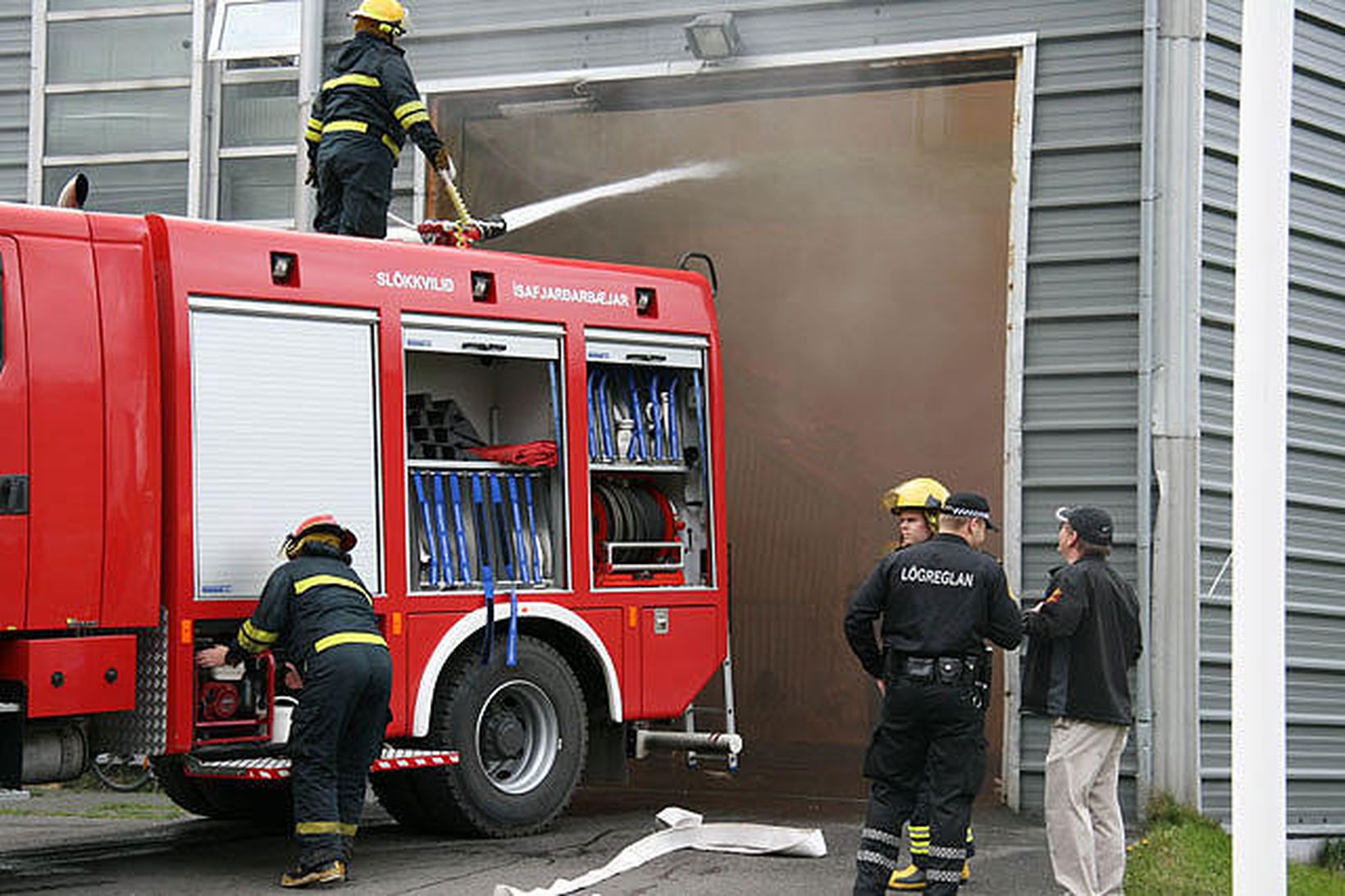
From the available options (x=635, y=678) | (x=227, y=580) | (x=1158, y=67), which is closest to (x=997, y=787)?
(x=635, y=678)

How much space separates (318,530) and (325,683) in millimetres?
696

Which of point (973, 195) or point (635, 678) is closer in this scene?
point (635, 678)

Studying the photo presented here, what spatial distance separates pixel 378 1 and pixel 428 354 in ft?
7.64

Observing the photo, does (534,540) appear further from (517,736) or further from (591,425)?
(517,736)

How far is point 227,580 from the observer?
8492 millimetres

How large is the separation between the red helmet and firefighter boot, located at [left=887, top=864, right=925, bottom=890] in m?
2.84

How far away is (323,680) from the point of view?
27.0ft

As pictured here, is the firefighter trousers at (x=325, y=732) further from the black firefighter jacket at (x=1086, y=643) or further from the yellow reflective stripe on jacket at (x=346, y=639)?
the black firefighter jacket at (x=1086, y=643)

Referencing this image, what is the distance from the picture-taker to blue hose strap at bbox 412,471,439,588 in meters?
9.37

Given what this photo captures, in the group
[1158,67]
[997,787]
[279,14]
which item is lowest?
[997,787]

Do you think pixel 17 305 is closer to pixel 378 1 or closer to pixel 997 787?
pixel 378 1

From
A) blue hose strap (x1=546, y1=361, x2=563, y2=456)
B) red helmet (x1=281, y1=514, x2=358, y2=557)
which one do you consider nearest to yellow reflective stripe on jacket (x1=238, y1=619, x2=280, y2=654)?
red helmet (x1=281, y1=514, x2=358, y2=557)

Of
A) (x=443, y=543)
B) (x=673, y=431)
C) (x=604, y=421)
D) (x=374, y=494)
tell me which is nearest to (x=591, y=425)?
(x=604, y=421)

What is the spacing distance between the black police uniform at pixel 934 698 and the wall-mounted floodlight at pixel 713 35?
5.43 metres
